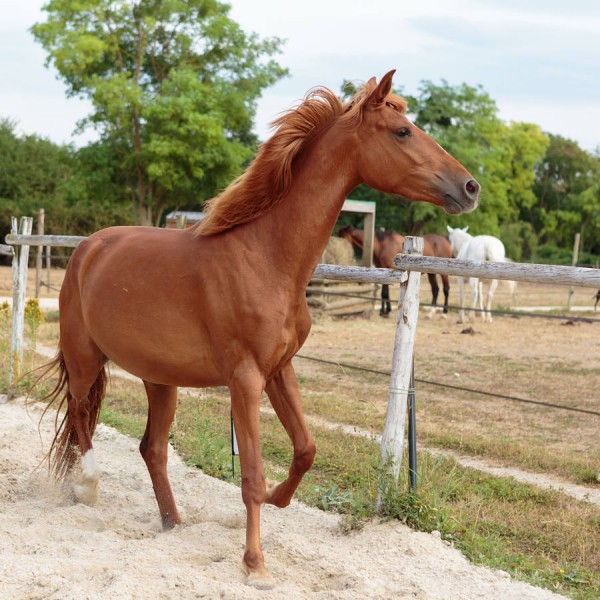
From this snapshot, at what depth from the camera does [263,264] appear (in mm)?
3439

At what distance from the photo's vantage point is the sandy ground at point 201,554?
123 inches

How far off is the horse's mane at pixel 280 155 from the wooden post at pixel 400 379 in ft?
2.86

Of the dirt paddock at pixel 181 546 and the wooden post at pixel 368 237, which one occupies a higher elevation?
the wooden post at pixel 368 237

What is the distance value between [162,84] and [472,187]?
2352 centimetres

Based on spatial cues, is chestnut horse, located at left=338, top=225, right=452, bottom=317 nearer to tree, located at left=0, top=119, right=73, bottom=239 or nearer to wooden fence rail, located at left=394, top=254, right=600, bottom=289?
wooden fence rail, located at left=394, top=254, right=600, bottom=289

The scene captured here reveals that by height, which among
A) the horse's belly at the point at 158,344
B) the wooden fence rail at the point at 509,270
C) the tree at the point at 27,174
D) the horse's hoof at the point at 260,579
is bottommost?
the horse's hoof at the point at 260,579

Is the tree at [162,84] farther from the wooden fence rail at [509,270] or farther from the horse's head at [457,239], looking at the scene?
the wooden fence rail at [509,270]

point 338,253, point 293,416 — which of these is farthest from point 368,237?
point 293,416

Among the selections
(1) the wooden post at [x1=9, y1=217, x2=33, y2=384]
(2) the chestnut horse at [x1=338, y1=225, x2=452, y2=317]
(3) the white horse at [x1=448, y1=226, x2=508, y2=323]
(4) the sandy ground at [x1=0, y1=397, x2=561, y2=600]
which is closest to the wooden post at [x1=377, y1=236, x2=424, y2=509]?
(4) the sandy ground at [x1=0, y1=397, x2=561, y2=600]

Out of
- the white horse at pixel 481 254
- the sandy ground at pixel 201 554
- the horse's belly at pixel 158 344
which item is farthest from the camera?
the white horse at pixel 481 254

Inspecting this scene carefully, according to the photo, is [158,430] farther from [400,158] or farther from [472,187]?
[472,187]

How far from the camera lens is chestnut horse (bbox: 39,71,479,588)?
10.9 feet

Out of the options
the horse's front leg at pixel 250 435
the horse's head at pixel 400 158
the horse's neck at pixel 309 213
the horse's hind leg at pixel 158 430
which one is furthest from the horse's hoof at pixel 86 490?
the horse's head at pixel 400 158

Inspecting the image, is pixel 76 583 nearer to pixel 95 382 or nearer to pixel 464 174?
pixel 95 382
